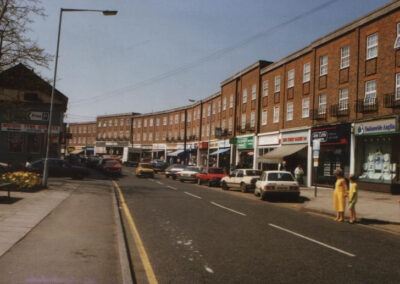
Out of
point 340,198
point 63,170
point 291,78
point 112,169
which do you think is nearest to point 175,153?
point 112,169

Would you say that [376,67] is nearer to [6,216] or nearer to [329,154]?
[329,154]

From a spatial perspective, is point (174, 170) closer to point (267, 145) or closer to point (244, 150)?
point (244, 150)

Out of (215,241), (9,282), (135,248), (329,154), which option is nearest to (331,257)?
(215,241)

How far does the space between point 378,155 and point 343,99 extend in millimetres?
5192

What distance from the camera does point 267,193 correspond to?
19.5 metres

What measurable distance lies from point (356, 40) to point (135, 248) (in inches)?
922

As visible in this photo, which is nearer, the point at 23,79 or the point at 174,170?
the point at 23,79

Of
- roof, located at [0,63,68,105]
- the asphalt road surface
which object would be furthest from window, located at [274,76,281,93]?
the asphalt road surface

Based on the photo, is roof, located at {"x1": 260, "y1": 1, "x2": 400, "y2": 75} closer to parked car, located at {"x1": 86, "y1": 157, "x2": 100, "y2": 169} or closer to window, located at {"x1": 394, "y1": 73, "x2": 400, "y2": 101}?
window, located at {"x1": 394, "y1": 73, "x2": 400, "y2": 101}

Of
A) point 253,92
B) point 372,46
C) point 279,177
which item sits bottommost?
point 279,177

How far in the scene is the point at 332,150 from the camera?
27.4 metres

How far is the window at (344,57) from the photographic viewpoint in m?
26.8

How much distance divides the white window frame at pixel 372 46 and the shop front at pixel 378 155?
4.37 metres

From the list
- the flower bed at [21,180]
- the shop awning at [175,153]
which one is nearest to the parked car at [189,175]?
the flower bed at [21,180]
